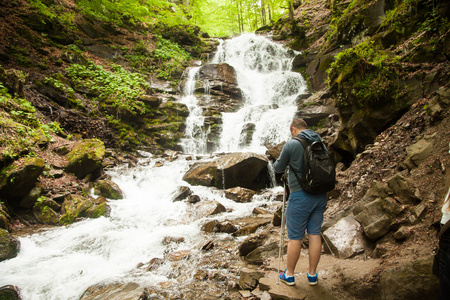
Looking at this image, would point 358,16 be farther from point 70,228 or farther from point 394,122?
point 70,228

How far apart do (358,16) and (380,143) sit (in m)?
9.97

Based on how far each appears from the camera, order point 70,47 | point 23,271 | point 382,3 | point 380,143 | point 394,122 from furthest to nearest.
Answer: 1. point 70,47
2. point 382,3
3. point 394,122
4. point 380,143
5. point 23,271

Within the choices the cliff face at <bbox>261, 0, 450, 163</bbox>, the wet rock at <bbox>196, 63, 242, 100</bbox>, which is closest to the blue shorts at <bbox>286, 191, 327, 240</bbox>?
the cliff face at <bbox>261, 0, 450, 163</bbox>

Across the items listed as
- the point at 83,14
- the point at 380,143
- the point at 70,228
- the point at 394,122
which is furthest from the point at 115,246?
the point at 83,14

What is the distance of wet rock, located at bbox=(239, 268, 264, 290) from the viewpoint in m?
3.55

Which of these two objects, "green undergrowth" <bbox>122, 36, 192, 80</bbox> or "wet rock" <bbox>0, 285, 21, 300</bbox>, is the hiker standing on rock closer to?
"wet rock" <bbox>0, 285, 21, 300</bbox>

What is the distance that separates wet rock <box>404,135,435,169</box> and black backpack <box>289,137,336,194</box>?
2.21m

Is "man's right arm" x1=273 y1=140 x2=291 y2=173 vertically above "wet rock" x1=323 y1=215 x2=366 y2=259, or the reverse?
"man's right arm" x1=273 y1=140 x2=291 y2=173

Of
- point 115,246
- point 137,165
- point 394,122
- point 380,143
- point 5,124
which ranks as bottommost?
point 115,246

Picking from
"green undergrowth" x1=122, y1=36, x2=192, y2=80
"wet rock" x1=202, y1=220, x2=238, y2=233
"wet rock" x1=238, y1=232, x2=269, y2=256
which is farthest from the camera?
"green undergrowth" x1=122, y1=36, x2=192, y2=80

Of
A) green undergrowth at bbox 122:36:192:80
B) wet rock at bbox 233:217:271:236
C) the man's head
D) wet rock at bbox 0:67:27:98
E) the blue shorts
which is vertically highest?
green undergrowth at bbox 122:36:192:80

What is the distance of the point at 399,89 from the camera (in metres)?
5.80

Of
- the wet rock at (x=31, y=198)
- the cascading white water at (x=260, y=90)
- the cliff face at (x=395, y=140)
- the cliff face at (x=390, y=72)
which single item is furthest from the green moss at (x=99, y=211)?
the cascading white water at (x=260, y=90)

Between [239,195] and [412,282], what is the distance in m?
7.02
